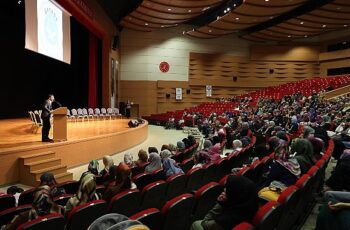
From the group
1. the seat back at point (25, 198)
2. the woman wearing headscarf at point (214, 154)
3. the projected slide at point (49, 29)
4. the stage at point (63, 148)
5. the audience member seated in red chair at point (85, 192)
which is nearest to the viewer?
the audience member seated in red chair at point (85, 192)

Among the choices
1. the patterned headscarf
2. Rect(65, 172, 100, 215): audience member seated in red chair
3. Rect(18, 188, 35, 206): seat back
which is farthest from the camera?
Rect(18, 188, 35, 206): seat back

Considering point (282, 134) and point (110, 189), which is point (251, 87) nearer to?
point (282, 134)

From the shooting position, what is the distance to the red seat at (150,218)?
224 cm

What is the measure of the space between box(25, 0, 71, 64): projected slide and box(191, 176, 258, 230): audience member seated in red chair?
22.3ft

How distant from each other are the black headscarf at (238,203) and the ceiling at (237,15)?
43.6 feet

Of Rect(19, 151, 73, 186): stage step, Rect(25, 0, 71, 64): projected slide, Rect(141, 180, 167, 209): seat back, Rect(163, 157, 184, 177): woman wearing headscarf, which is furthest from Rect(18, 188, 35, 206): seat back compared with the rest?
Rect(25, 0, 71, 64): projected slide

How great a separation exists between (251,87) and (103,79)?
1253 centimetres

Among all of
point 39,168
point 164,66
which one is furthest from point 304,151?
point 164,66

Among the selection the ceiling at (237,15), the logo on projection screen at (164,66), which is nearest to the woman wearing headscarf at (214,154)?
the ceiling at (237,15)

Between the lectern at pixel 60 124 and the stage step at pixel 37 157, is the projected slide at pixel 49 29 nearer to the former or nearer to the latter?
the lectern at pixel 60 124

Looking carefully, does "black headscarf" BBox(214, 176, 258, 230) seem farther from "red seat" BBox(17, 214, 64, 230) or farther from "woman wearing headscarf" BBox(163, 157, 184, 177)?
"woman wearing headscarf" BBox(163, 157, 184, 177)

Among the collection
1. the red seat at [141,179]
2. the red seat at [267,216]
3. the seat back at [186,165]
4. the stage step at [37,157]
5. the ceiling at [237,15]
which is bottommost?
the stage step at [37,157]

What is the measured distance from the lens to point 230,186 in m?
2.11

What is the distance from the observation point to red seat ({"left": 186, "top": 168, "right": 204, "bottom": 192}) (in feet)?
14.1
